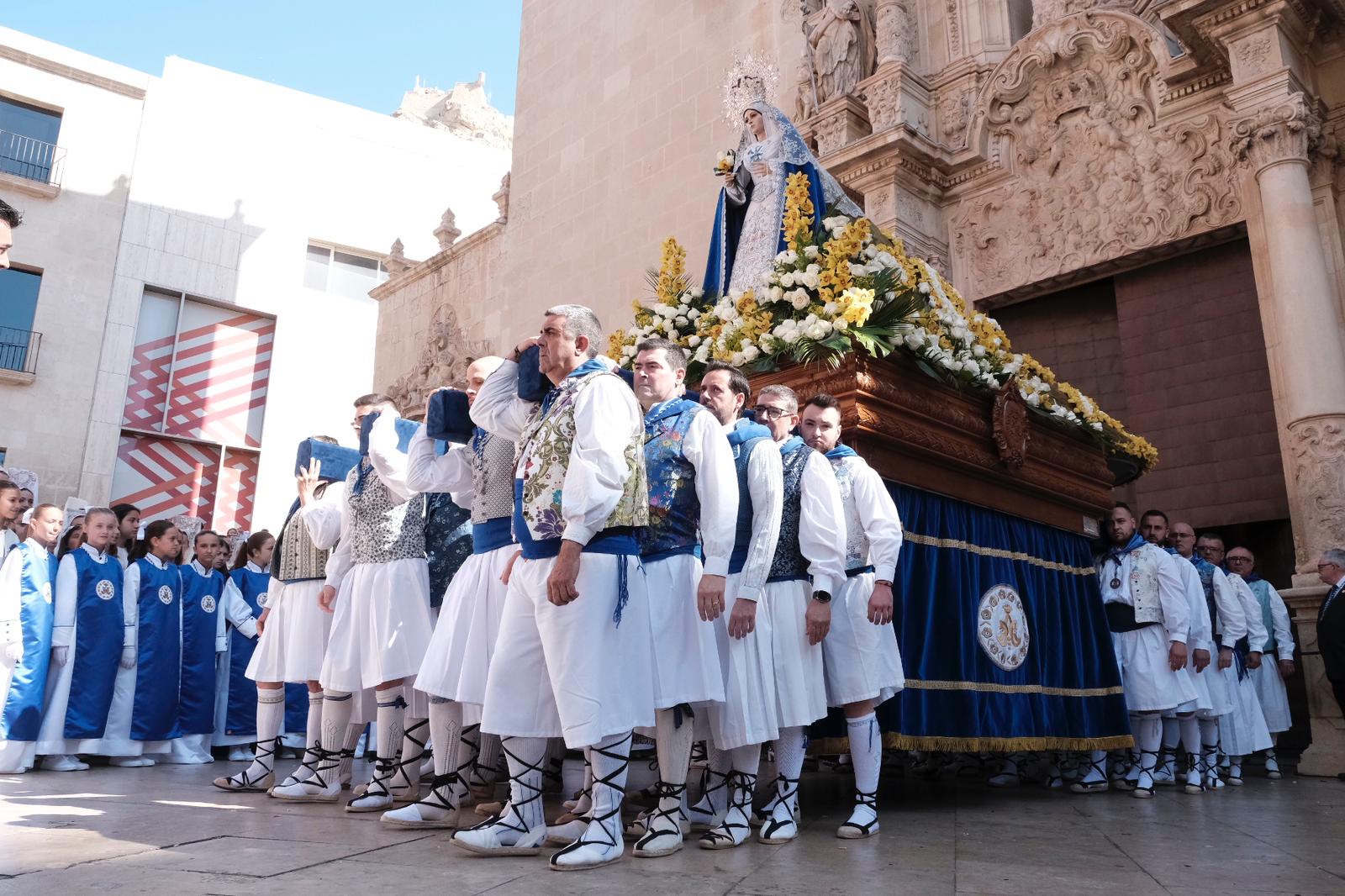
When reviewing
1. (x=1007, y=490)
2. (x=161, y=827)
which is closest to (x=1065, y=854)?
(x=1007, y=490)

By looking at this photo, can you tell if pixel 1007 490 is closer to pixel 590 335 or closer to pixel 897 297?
pixel 897 297

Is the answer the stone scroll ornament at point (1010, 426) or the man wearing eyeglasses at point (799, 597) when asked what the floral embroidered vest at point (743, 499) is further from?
the stone scroll ornament at point (1010, 426)

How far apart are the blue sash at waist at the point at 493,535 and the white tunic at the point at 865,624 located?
4.34 ft

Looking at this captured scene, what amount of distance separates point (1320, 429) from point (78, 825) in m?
7.46

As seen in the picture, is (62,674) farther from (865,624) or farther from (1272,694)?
(1272,694)

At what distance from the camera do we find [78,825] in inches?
133

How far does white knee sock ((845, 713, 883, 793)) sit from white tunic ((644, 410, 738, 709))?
2.42 ft

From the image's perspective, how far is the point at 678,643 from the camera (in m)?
3.19

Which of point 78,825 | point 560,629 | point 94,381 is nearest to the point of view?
point 560,629

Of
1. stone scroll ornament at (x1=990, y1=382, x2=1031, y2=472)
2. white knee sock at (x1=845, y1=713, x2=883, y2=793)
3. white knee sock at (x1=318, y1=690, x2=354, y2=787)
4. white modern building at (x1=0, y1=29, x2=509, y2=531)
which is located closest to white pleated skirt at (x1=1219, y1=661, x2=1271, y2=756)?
stone scroll ornament at (x1=990, y1=382, x2=1031, y2=472)

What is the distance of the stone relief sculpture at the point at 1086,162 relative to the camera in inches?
321

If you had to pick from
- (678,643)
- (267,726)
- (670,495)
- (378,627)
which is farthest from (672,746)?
(267,726)

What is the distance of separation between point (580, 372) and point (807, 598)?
1291 millimetres

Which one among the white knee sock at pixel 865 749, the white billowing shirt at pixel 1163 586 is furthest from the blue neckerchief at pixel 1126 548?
the white knee sock at pixel 865 749
